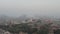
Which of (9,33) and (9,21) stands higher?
(9,21)

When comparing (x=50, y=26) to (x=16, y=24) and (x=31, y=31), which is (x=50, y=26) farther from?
(x=16, y=24)

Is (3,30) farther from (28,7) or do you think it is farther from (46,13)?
(46,13)

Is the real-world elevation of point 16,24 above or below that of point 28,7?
below

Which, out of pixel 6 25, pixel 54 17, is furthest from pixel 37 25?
pixel 6 25

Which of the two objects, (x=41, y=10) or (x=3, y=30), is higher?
(x=41, y=10)

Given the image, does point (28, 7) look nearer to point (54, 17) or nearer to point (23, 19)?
point (23, 19)

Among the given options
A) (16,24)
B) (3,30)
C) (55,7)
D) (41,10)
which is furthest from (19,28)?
(55,7)

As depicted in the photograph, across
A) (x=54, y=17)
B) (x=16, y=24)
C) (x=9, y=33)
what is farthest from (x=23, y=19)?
(x=54, y=17)

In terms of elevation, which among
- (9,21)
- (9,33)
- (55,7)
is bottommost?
(9,33)
